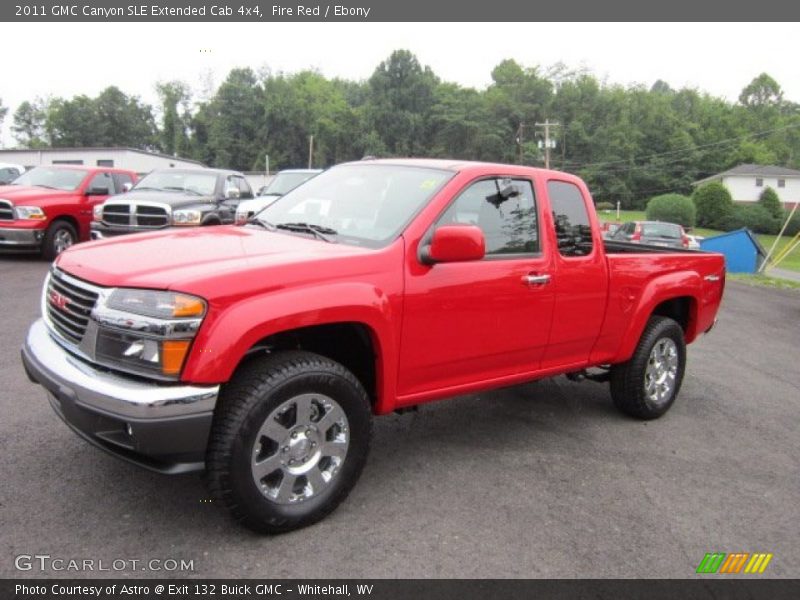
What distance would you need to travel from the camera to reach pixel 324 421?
3340mm

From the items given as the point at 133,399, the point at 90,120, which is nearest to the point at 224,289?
the point at 133,399

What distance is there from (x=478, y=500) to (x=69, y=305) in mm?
2424

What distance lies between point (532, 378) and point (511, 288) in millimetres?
769

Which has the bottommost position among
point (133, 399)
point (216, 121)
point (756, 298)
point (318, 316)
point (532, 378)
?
point (756, 298)

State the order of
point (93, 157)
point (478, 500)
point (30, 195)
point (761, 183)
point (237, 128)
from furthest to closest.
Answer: point (237, 128)
point (761, 183)
point (93, 157)
point (30, 195)
point (478, 500)

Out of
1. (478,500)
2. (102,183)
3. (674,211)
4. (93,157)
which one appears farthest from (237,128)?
(478,500)

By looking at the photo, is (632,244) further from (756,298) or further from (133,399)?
(756,298)

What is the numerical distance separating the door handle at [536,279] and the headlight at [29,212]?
9951 mm

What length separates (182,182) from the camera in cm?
1201

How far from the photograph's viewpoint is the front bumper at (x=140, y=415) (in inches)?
111

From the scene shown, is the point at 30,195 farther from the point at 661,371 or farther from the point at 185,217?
the point at 661,371

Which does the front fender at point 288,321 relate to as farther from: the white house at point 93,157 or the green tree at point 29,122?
the green tree at point 29,122

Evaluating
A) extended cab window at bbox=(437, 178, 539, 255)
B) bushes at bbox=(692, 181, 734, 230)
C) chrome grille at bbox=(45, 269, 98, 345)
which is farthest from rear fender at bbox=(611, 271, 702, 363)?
bushes at bbox=(692, 181, 734, 230)

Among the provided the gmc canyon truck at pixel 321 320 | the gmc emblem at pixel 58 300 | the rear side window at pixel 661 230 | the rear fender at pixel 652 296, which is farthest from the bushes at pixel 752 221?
the gmc emblem at pixel 58 300
